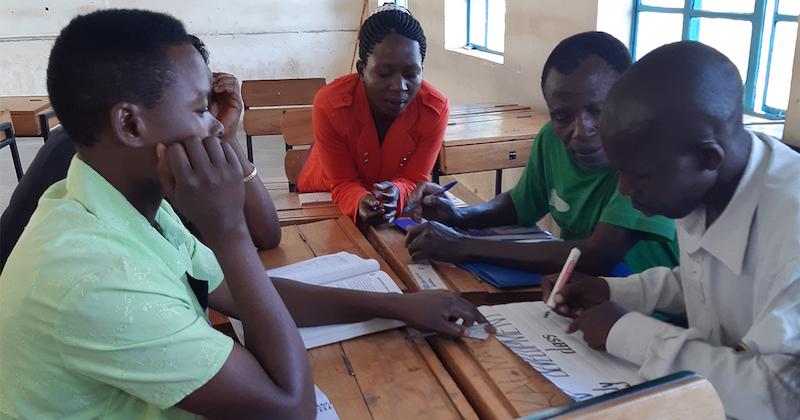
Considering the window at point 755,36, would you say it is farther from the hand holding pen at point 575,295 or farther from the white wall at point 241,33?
the white wall at point 241,33

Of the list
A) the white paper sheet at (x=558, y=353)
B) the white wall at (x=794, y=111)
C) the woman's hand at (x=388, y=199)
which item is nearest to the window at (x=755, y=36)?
the white wall at (x=794, y=111)

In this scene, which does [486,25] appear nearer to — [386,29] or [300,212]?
[386,29]

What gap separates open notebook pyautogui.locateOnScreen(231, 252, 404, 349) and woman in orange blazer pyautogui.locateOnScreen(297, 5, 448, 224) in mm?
552

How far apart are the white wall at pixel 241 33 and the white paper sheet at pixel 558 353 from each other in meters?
6.62

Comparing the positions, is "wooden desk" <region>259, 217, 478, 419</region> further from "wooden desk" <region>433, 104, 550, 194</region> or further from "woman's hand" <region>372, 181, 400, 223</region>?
"wooden desk" <region>433, 104, 550, 194</region>

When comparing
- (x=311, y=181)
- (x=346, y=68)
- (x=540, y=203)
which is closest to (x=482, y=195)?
(x=311, y=181)

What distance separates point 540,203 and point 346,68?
6133 mm

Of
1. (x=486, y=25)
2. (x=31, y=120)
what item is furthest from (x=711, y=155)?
(x=31, y=120)

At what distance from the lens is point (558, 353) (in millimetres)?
1096

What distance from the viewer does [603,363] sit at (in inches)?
41.8

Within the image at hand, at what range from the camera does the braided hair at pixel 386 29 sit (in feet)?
6.99

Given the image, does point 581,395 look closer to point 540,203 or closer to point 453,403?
point 453,403

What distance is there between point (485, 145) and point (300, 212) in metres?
1.15

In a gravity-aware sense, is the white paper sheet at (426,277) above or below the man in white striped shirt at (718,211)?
below
